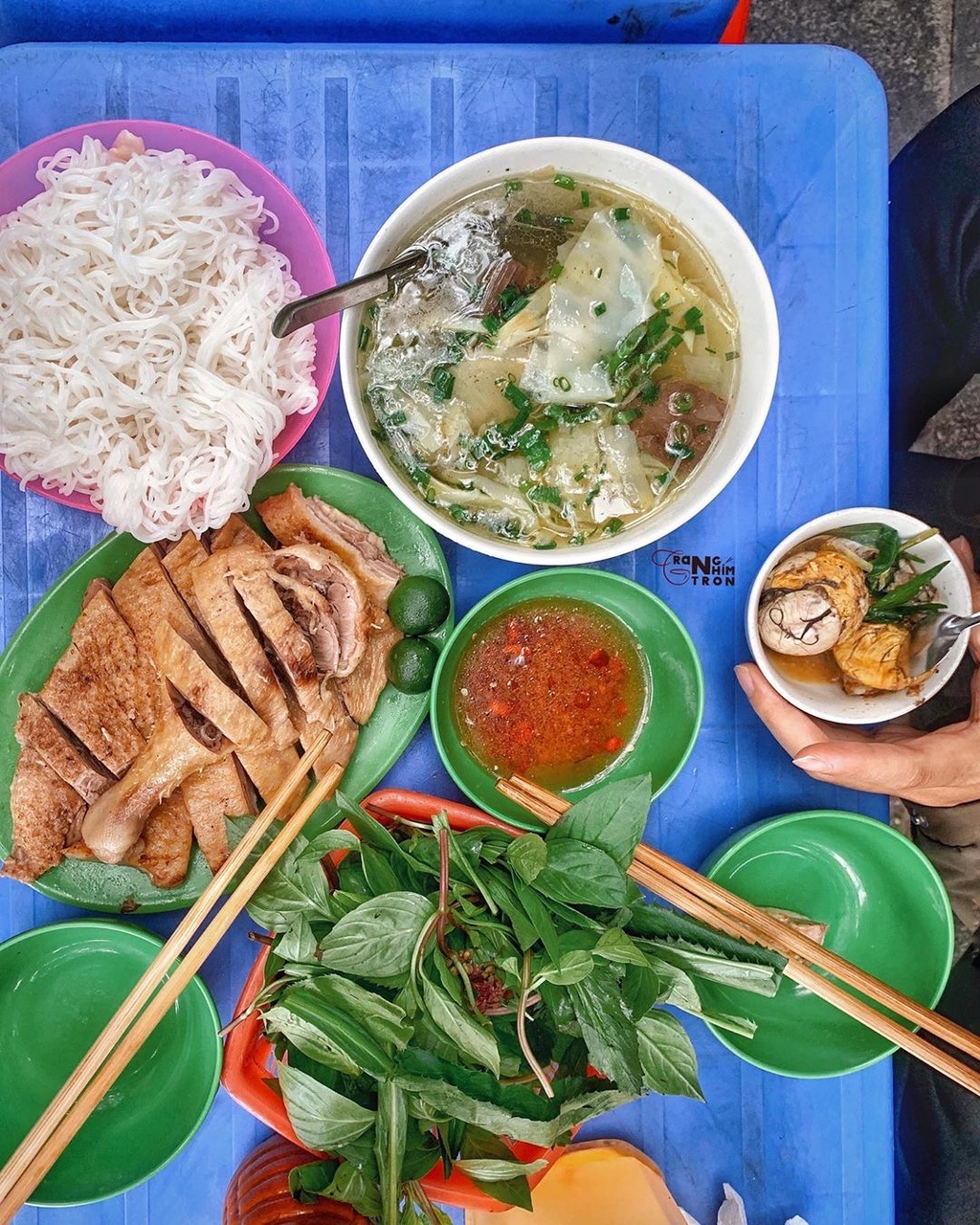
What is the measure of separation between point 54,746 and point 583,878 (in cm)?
108

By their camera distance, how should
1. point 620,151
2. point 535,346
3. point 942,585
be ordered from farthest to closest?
1. point 942,585
2. point 535,346
3. point 620,151

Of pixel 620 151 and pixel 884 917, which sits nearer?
pixel 620 151

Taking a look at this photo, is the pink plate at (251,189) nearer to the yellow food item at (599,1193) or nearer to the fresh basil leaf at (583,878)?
the fresh basil leaf at (583,878)

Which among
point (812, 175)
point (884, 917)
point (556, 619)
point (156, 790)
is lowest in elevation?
point (884, 917)

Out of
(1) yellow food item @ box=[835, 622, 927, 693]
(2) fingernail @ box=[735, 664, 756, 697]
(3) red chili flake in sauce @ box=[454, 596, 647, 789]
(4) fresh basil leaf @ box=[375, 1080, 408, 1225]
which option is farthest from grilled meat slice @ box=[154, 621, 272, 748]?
(1) yellow food item @ box=[835, 622, 927, 693]

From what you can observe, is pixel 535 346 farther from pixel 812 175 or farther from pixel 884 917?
pixel 884 917

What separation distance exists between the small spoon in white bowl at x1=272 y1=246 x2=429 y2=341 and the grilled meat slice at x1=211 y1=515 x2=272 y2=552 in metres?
0.41

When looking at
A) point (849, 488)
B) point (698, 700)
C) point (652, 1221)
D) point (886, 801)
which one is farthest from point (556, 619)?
point (652, 1221)

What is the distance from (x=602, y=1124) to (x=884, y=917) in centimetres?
81

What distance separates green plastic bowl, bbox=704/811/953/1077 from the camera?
6.21ft

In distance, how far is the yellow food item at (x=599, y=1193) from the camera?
1.93 meters

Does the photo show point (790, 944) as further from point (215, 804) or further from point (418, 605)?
point (215, 804)

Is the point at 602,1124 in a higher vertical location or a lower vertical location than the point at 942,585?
lower

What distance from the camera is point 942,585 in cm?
182
